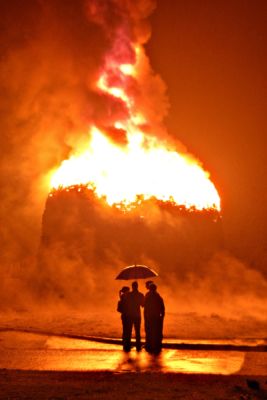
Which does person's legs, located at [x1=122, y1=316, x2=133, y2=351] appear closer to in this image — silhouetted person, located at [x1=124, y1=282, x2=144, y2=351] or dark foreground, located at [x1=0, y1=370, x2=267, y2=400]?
silhouetted person, located at [x1=124, y1=282, x2=144, y2=351]

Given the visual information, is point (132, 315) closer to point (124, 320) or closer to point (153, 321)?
point (124, 320)

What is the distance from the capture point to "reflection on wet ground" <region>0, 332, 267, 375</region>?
1005 centimetres

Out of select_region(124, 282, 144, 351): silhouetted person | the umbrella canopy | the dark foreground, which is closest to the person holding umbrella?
select_region(124, 282, 144, 351): silhouetted person

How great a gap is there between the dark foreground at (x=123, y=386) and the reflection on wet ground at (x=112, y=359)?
66cm

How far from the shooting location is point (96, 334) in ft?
48.3

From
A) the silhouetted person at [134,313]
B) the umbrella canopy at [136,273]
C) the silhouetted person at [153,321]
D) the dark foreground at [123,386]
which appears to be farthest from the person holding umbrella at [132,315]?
the dark foreground at [123,386]

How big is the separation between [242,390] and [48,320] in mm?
10976

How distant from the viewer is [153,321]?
1253 cm

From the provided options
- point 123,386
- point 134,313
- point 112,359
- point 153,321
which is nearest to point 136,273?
point 134,313

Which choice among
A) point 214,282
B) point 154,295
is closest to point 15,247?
point 214,282

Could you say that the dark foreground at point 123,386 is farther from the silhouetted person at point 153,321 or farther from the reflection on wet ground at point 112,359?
the silhouetted person at point 153,321

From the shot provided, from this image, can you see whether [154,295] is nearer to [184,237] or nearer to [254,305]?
[254,305]

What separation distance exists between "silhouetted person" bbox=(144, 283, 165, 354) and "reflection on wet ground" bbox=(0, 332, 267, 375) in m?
0.24

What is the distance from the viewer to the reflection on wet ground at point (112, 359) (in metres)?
10.1
